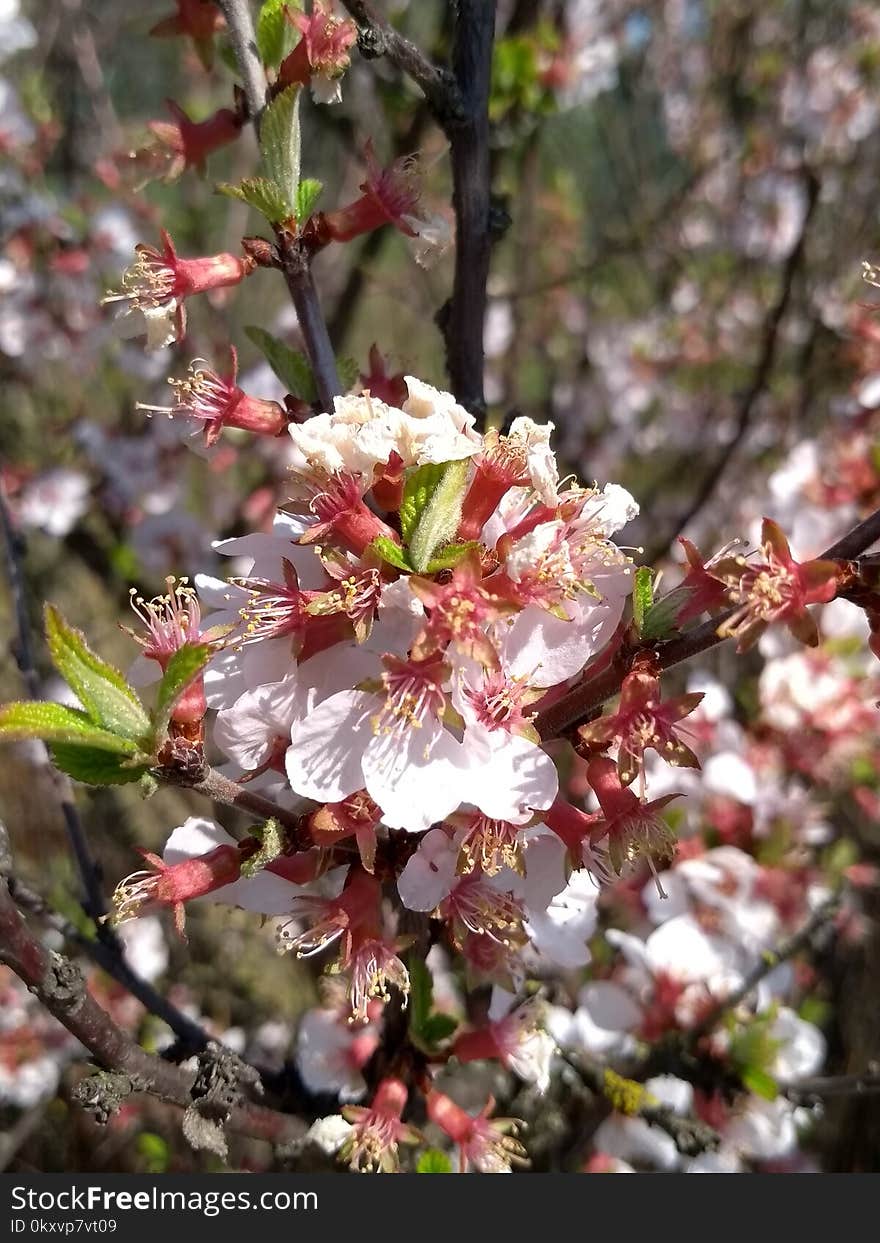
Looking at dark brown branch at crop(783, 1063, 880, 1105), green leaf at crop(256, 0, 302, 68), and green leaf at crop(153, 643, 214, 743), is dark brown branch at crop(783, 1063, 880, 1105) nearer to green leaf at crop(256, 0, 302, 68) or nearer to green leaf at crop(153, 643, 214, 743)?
green leaf at crop(153, 643, 214, 743)

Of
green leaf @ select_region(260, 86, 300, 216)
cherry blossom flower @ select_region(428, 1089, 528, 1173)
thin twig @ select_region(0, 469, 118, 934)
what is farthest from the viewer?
thin twig @ select_region(0, 469, 118, 934)

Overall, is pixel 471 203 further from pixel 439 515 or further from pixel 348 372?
pixel 439 515

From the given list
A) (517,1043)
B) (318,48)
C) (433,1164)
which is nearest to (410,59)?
(318,48)

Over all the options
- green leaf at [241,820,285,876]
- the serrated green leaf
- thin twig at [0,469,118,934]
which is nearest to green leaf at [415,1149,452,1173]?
thin twig at [0,469,118,934]

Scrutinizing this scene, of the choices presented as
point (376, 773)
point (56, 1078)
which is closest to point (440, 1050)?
point (376, 773)

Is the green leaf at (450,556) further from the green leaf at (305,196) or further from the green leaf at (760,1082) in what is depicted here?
the green leaf at (760,1082)

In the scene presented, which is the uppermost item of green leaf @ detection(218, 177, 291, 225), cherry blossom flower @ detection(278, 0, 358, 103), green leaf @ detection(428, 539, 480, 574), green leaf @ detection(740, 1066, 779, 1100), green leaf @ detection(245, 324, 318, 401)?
cherry blossom flower @ detection(278, 0, 358, 103)

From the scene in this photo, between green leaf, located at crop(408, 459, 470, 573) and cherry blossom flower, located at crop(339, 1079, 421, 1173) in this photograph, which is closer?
green leaf, located at crop(408, 459, 470, 573)

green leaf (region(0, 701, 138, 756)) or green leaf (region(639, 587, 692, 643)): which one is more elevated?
green leaf (region(639, 587, 692, 643))
